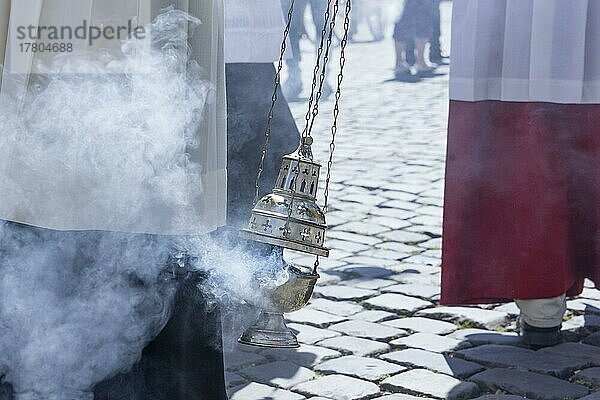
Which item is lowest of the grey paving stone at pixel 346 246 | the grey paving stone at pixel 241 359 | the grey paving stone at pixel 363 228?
the grey paving stone at pixel 241 359

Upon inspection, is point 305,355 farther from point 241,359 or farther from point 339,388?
point 339,388

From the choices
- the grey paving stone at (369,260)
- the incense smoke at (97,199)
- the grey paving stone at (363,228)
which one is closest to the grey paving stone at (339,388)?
the incense smoke at (97,199)

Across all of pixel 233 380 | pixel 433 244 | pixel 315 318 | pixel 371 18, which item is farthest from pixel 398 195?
pixel 371 18

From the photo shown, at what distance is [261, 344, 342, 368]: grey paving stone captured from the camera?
3.85 m

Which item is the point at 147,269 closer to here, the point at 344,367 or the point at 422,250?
the point at 344,367

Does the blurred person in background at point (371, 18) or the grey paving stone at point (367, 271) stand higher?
the blurred person in background at point (371, 18)

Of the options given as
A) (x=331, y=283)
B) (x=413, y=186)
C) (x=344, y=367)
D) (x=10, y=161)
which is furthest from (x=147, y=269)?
(x=413, y=186)

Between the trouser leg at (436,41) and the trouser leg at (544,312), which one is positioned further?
the trouser leg at (436,41)

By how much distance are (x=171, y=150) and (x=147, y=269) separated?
1.13ft

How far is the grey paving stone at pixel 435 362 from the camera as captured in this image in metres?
3.75

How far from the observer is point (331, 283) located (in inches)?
194

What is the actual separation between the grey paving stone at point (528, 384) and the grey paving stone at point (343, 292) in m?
1.05

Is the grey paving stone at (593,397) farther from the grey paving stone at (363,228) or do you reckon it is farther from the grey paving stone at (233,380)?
the grey paving stone at (363,228)

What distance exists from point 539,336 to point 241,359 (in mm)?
1106
